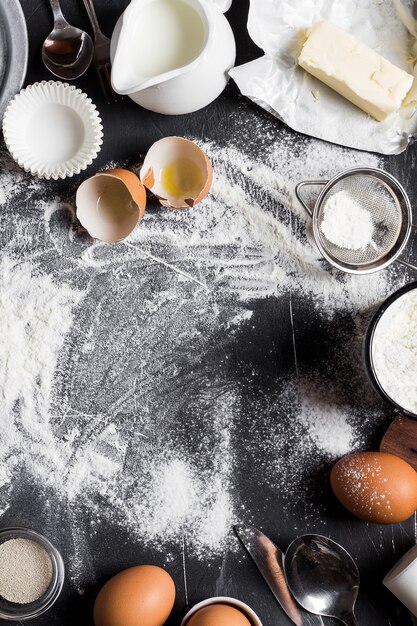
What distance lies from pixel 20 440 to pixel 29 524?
0.14 metres

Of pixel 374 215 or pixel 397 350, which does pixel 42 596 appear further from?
pixel 374 215

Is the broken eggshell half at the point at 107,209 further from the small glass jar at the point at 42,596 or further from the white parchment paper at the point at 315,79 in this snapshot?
the small glass jar at the point at 42,596

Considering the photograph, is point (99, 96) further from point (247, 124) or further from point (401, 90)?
point (401, 90)

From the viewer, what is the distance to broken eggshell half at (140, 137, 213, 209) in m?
1.15

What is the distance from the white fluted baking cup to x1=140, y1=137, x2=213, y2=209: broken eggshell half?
97 mm

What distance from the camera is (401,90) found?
1.13 meters

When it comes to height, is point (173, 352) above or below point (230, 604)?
above

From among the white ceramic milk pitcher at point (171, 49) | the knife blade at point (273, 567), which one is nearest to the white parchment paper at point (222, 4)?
the white ceramic milk pitcher at point (171, 49)

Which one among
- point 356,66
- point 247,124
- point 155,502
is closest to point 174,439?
point 155,502

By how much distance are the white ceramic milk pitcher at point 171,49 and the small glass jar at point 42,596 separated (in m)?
0.74

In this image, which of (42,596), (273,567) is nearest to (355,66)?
(273,567)

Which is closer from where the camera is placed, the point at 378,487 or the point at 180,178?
the point at 378,487

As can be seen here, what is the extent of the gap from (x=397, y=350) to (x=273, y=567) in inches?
16.4

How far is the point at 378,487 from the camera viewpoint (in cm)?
106
